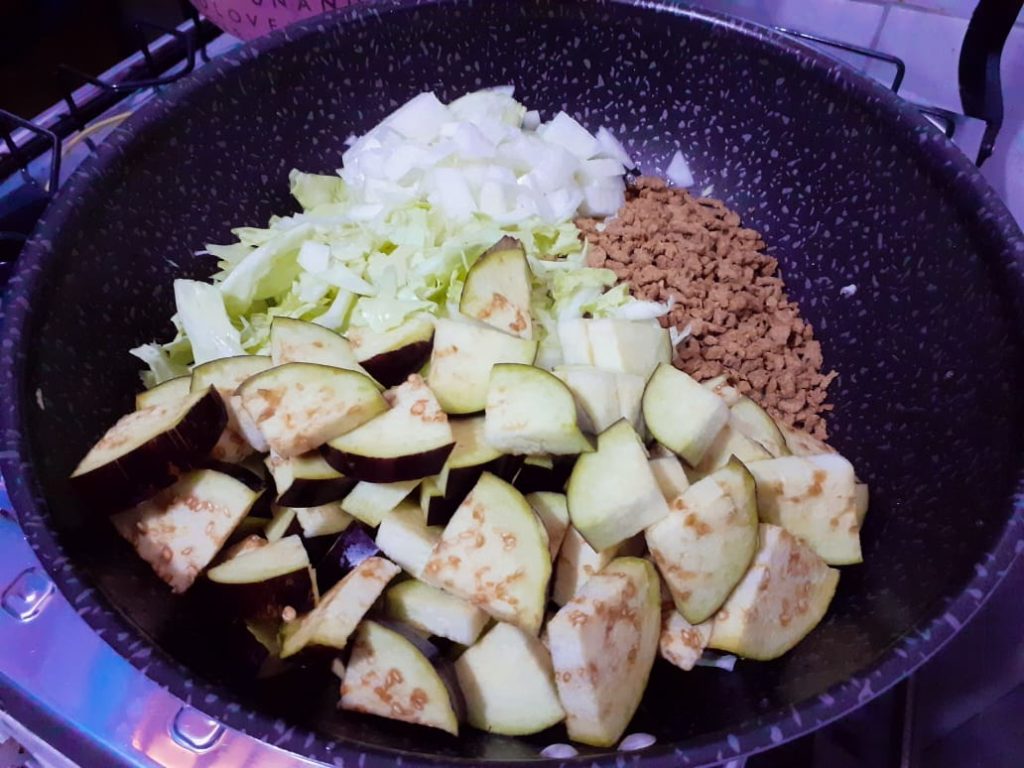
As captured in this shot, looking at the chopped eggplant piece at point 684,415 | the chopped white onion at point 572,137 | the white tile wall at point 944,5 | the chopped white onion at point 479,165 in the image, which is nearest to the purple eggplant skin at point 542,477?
the chopped eggplant piece at point 684,415

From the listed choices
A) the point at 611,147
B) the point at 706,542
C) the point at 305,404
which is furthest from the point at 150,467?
the point at 611,147

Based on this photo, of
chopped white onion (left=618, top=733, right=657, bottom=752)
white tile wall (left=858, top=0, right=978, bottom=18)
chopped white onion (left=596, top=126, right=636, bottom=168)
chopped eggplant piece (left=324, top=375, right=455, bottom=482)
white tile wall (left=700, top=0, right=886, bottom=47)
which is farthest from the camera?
white tile wall (left=700, top=0, right=886, bottom=47)

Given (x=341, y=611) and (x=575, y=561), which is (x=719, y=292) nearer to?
(x=575, y=561)

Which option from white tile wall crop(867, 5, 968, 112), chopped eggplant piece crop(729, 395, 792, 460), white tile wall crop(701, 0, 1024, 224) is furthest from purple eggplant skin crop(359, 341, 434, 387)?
white tile wall crop(867, 5, 968, 112)

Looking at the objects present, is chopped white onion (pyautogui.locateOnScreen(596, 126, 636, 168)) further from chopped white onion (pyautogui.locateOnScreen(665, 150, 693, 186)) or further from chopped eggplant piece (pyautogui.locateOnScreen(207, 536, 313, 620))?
chopped eggplant piece (pyautogui.locateOnScreen(207, 536, 313, 620))

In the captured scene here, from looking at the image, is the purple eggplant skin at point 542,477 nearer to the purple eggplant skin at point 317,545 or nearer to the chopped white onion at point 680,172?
the purple eggplant skin at point 317,545

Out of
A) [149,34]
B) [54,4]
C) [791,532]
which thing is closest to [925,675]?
[791,532]
